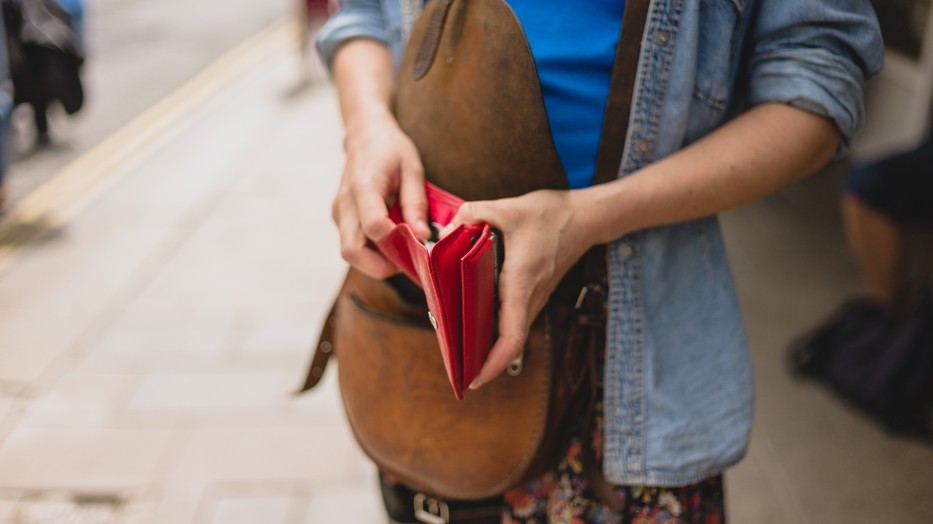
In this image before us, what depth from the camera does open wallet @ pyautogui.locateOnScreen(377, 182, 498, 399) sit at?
0.81 meters

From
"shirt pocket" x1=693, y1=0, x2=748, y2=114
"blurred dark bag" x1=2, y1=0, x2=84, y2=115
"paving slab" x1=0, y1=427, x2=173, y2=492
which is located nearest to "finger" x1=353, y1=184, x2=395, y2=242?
"shirt pocket" x1=693, y1=0, x2=748, y2=114

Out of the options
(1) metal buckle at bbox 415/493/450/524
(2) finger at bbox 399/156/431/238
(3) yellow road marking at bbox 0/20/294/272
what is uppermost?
(2) finger at bbox 399/156/431/238

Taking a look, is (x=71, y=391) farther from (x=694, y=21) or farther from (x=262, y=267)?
(x=694, y=21)

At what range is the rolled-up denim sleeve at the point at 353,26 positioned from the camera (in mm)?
1195

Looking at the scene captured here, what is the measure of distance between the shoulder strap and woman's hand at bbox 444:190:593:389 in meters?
0.10

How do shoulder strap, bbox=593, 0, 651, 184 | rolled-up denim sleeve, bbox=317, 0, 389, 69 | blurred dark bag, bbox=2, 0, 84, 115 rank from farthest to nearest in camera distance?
1. blurred dark bag, bbox=2, 0, 84, 115
2. rolled-up denim sleeve, bbox=317, 0, 389, 69
3. shoulder strap, bbox=593, 0, 651, 184

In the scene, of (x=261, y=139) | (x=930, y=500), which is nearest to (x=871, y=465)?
(x=930, y=500)

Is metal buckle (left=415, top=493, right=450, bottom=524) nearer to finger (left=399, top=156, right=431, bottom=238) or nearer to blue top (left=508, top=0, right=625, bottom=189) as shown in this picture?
finger (left=399, top=156, right=431, bottom=238)

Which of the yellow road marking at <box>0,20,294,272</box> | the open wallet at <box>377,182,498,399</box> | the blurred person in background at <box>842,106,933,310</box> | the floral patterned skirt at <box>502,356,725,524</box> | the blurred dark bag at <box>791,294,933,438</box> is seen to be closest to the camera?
the open wallet at <box>377,182,498,399</box>

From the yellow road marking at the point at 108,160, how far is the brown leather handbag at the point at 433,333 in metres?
3.11

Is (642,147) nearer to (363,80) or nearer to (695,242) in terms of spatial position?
(695,242)

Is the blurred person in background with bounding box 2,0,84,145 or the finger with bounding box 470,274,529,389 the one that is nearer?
the finger with bounding box 470,274,529,389

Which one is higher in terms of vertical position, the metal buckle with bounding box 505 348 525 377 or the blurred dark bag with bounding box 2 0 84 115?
the blurred dark bag with bounding box 2 0 84 115

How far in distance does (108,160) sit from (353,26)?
4.20m
